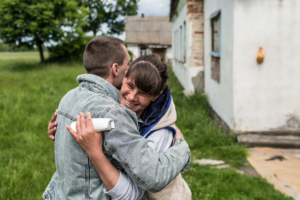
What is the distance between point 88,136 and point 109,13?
4169 centimetres

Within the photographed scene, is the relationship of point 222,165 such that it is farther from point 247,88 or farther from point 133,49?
point 133,49

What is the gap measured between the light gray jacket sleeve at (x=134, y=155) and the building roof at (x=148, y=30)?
25145 mm

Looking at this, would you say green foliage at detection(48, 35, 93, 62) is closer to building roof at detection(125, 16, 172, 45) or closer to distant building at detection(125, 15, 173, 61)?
distant building at detection(125, 15, 173, 61)

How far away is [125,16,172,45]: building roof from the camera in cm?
2684

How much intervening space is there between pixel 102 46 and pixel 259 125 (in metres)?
4.32

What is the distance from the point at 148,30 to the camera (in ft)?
92.0

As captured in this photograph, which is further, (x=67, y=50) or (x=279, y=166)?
(x=67, y=50)

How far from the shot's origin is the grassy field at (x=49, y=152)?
347cm

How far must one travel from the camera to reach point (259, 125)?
512 cm

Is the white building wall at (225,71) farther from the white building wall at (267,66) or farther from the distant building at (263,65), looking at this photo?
the white building wall at (267,66)

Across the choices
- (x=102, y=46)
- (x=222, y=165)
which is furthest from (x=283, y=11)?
(x=102, y=46)

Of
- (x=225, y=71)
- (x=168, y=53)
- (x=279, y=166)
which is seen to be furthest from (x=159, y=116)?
(x=168, y=53)

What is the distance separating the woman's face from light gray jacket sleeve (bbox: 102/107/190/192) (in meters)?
0.28

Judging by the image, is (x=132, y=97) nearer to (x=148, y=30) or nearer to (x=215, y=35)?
(x=215, y=35)
